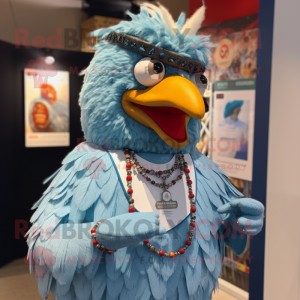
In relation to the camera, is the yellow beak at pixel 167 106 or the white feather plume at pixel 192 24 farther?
the white feather plume at pixel 192 24

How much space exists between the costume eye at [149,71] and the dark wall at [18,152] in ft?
4.81

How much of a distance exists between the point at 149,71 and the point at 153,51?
0.06 m

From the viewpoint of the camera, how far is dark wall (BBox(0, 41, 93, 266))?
2123 mm

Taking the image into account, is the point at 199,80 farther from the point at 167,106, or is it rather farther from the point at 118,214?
the point at 118,214

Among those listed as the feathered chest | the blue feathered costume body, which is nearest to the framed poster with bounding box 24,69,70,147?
the blue feathered costume body

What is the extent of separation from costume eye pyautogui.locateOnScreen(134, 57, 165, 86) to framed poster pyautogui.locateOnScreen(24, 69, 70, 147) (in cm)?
158

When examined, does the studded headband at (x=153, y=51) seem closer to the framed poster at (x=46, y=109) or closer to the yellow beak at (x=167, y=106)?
the yellow beak at (x=167, y=106)

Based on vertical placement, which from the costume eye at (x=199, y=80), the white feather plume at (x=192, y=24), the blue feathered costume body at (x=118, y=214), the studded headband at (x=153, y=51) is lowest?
the blue feathered costume body at (x=118, y=214)

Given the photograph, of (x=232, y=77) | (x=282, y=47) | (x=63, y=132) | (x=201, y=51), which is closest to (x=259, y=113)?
(x=282, y=47)

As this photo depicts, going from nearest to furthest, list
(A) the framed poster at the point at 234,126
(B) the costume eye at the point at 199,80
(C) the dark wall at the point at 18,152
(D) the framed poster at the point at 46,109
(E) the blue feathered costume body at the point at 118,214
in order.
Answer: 1. (E) the blue feathered costume body at the point at 118,214
2. (B) the costume eye at the point at 199,80
3. (A) the framed poster at the point at 234,126
4. (C) the dark wall at the point at 18,152
5. (D) the framed poster at the point at 46,109

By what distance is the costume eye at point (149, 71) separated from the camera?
2.88ft

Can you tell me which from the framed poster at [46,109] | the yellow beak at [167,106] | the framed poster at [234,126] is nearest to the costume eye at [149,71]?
the yellow beak at [167,106]

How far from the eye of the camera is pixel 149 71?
0.88 meters

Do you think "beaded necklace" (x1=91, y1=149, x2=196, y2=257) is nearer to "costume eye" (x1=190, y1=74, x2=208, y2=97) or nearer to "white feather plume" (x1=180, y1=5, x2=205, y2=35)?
"costume eye" (x1=190, y1=74, x2=208, y2=97)
